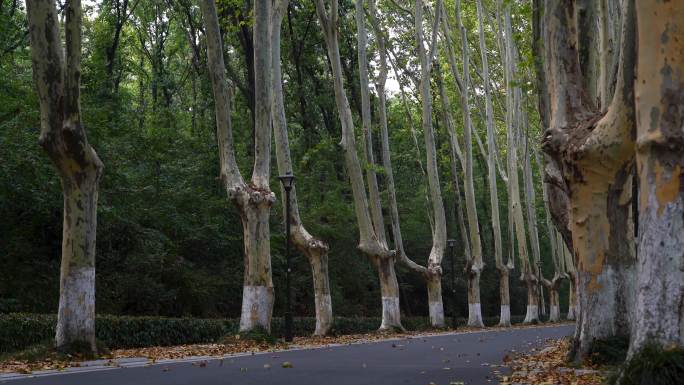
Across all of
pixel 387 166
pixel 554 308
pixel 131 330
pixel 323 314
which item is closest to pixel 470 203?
pixel 387 166

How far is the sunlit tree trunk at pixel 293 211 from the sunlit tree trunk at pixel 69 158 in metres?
8.39

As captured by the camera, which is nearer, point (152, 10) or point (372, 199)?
point (372, 199)

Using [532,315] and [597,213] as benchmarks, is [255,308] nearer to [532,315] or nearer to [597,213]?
[597,213]

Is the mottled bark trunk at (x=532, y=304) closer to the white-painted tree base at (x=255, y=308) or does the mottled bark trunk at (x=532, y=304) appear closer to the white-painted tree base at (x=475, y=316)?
the white-painted tree base at (x=475, y=316)

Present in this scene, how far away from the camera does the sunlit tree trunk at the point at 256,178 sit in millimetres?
17219

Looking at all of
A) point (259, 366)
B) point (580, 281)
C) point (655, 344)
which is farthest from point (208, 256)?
point (655, 344)

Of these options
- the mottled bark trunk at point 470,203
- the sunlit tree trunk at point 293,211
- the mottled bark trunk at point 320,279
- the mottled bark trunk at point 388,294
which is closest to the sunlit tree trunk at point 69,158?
the sunlit tree trunk at point 293,211

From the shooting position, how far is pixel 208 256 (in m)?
27.6

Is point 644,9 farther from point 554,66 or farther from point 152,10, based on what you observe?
point 152,10

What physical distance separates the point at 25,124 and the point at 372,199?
434 inches

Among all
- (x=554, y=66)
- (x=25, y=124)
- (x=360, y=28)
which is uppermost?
(x=360, y=28)

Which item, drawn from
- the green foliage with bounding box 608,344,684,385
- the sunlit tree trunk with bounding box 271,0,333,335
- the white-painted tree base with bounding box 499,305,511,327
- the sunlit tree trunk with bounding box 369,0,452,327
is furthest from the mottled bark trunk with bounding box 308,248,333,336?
the white-painted tree base with bounding box 499,305,511,327

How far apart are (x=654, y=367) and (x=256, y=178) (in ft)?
41.4

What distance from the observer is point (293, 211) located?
20891 mm
